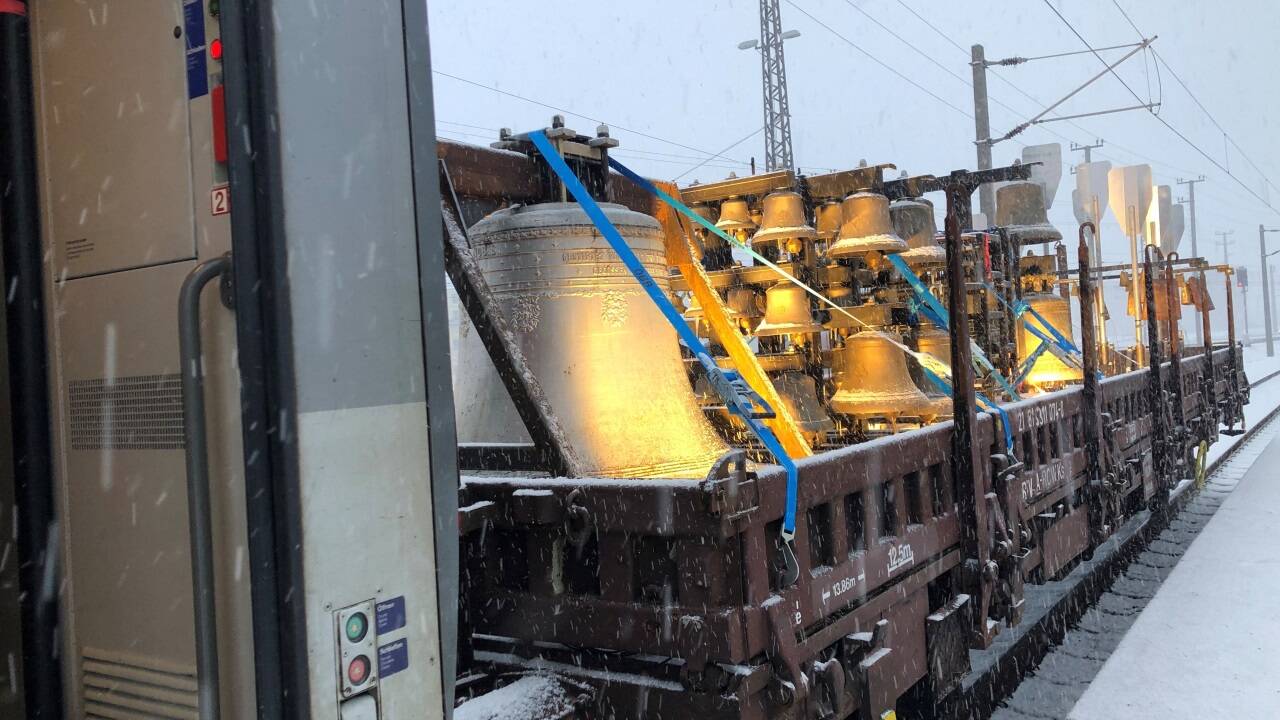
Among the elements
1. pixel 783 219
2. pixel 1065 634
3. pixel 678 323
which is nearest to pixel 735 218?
pixel 783 219

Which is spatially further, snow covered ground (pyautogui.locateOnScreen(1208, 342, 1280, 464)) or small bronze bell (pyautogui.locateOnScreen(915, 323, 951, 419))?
snow covered ground (pyautogui.locateOnScreen(1208, 342, 1280, 464))

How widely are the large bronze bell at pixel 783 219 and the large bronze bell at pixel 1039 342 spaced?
4234 mm

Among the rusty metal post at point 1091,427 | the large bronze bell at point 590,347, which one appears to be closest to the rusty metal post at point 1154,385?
the rusty metal post at point 1091,427

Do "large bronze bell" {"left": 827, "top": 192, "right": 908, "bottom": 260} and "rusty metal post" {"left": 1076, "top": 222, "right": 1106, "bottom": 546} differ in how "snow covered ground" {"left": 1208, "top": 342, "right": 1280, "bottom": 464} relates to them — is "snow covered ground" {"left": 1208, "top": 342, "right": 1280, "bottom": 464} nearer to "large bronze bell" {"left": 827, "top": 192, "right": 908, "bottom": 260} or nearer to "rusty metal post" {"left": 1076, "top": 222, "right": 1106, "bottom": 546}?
"rusty metal post" {"left": 1076, "top": 222, "right": 1106, "bottom": 546}

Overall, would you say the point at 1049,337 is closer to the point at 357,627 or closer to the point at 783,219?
the point at 783,219

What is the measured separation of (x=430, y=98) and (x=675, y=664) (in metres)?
1.89

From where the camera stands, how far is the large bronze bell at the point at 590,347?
165 inches

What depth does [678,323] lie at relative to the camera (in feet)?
12.9

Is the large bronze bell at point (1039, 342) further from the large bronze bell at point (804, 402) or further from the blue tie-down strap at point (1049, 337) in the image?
the large bronze bell at point (804, 402)

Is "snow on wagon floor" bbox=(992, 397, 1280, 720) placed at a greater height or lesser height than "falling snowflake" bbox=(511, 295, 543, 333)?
lesser

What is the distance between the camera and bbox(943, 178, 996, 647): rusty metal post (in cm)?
475

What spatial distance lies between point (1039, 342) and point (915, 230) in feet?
11.9

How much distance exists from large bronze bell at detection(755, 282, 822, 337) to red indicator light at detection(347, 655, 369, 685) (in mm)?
5217

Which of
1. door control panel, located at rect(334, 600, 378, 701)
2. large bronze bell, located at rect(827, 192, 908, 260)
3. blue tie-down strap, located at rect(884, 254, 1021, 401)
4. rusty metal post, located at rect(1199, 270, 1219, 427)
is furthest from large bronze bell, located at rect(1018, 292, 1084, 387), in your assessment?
door control panel, located at rect(334, 600, 378, 701)
